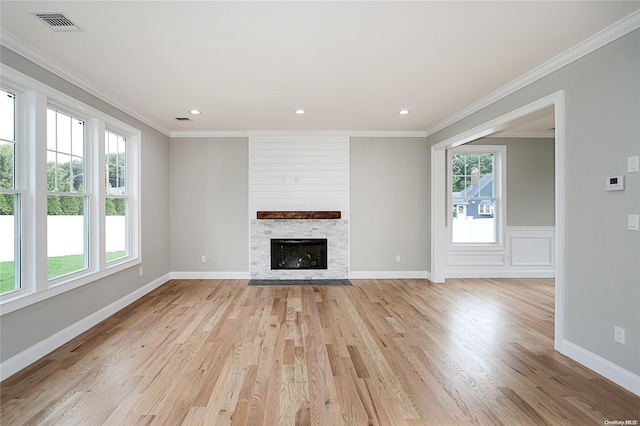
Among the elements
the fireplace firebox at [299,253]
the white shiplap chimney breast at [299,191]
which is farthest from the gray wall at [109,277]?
the fireplace firebox at [299,253]

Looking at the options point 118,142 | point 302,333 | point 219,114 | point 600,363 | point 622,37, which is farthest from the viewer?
point 219,114

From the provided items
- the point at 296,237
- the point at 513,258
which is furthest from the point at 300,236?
the point at 513,258

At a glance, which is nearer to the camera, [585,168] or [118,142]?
[585,168]

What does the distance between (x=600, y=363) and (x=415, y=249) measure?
11.2 ft

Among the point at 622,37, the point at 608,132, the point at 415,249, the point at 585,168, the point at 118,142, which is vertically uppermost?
the point at 622,37

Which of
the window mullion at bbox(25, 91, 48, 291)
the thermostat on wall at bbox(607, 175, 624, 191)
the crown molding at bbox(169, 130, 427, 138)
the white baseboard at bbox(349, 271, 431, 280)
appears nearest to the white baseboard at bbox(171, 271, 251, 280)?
the white baseboard at bbox(349, 271, 431, 280)

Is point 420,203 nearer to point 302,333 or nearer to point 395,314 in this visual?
point 395,314

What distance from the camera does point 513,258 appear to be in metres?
5.94

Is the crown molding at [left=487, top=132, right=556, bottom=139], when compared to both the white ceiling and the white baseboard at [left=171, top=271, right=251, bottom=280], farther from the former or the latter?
the white baseboard at [left=171, top=271, right=251, bottom=280]

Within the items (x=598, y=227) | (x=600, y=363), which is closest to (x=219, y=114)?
(x=598, y=227)

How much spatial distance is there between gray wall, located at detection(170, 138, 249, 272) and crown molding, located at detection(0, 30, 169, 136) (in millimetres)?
1474

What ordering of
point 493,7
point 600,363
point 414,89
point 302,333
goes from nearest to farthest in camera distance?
point 493,7 → point 600,363 → point 302,333 → point 414,89

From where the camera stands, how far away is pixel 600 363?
2.49 m

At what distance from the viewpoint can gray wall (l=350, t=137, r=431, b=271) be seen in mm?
5805
